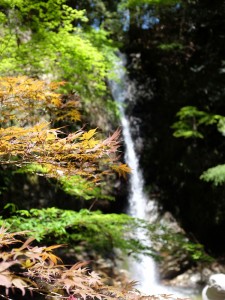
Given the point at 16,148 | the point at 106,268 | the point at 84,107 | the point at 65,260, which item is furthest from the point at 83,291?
the point at 84,107

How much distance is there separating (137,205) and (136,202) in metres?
0.13

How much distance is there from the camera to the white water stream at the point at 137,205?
849cm

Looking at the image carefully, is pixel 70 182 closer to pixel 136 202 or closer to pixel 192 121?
pixel 192 121

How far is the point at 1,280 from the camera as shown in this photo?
1295 mm

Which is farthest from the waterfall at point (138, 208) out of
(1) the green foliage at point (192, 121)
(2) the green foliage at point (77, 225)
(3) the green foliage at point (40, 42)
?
(3) the green foliage at point (40, 42)

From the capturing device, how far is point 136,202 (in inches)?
435

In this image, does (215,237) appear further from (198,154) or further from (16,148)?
(16,148)

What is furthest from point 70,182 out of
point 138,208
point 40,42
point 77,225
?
point 138,208

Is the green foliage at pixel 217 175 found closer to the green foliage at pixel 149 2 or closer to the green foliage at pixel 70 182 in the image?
the green foliage at pixel 70 182

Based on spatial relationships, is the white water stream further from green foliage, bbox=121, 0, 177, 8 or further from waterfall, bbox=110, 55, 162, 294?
green foliage, bbox=121, 0, 177, 8

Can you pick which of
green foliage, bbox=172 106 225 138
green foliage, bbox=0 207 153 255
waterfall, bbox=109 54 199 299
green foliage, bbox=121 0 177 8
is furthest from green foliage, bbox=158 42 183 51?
green foliage, bbox=0 207 153 255

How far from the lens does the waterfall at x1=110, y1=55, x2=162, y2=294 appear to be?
866cm

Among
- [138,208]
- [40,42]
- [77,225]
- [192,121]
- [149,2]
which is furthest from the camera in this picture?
[149,2]

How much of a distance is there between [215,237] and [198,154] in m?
3.02
